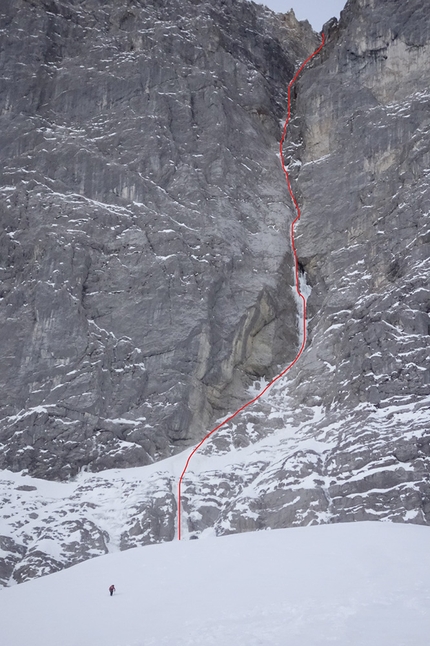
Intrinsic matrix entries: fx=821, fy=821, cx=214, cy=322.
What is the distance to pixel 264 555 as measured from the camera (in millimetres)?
24375

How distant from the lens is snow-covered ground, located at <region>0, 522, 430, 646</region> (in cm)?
1778

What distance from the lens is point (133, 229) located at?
47.1 metres

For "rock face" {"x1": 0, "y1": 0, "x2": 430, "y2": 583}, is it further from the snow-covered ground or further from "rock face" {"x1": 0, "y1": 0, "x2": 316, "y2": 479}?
the snow-covered ground

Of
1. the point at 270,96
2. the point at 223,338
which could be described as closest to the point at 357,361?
the point at 223,338

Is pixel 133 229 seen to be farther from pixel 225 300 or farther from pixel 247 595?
pixel 247 595

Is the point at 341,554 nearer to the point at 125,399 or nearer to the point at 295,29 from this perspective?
the point at 125,399

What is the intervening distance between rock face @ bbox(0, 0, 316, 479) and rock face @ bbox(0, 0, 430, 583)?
0.42 ft

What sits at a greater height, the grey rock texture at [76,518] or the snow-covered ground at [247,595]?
the grey rock texture at [76,518]

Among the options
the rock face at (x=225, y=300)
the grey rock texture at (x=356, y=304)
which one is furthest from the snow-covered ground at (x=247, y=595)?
the rock face at (x=225, y=300)

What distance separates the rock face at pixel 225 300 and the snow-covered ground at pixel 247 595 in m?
7.69

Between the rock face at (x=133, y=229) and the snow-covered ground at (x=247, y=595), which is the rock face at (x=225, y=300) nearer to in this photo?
the rock face at (x=133, y=229)

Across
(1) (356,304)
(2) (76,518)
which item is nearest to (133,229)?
(1) (356,304)

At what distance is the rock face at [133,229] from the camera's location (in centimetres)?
4128

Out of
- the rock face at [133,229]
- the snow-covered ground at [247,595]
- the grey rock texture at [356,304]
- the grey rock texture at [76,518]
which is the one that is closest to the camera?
the snow-covered ground at [247,595]
